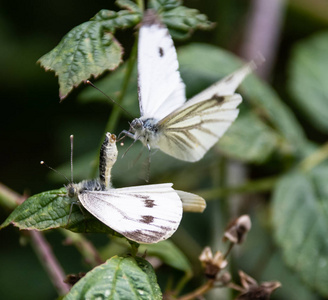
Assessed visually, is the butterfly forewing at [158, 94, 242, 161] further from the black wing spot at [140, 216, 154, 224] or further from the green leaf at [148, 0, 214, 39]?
the black wing spot at [140, 216, 154, 224]

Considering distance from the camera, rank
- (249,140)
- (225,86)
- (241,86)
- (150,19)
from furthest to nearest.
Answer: (241,86) < (249,140) < (225,86) < (150,19)

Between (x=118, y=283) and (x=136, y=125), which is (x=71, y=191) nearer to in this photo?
(x=118, y=283)

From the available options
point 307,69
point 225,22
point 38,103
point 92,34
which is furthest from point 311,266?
point 38,103

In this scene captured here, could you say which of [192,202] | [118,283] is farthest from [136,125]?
[118,283]

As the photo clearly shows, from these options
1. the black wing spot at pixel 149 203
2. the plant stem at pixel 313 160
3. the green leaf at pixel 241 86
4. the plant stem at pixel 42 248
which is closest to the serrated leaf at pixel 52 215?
the black wing spot at pixel 149 203

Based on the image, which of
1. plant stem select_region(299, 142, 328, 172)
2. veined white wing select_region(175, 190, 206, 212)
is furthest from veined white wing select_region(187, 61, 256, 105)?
plant stem select_region(299, 142, 328, 172)

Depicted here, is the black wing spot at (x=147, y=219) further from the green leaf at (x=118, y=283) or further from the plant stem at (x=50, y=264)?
the plant stem at (x=50, y=264)

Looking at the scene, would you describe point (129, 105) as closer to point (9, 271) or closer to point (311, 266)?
point (311, 266)
